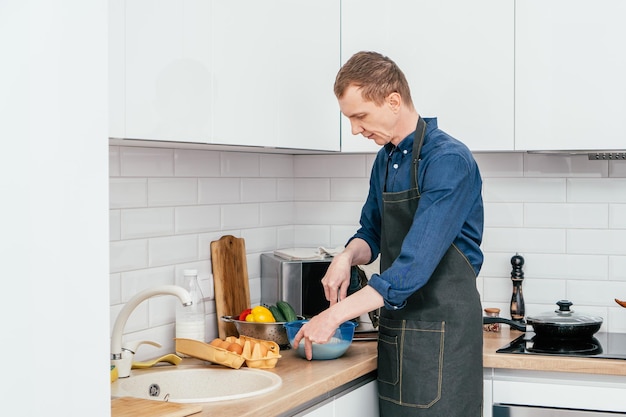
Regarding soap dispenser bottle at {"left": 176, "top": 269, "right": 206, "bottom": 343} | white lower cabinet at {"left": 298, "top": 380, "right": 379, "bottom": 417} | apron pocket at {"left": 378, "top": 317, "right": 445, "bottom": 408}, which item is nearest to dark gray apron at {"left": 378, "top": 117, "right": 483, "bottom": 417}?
apron pocket at {"left": 378, "top": 317, "right": 445, "bottom": 408}

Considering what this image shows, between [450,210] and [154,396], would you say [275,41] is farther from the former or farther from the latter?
[154,396]

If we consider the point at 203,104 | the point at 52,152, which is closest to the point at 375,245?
the point at 203,104

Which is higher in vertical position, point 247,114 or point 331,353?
point 247,114

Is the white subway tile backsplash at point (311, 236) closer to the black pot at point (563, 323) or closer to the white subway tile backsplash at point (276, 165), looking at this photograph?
the white subway tile backsplash at point (276, 165)

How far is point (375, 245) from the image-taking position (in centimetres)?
284

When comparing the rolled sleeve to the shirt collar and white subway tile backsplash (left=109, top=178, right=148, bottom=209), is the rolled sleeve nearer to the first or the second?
the shirt collar

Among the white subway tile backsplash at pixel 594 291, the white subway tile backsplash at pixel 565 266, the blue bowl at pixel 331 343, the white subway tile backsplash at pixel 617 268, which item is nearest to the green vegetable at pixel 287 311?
the blue bowl at pixel 331 343

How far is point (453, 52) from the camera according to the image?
303cm

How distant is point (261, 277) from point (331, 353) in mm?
743

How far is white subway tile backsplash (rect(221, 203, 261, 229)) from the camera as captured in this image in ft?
10.3

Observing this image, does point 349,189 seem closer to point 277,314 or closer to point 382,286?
point 277,314

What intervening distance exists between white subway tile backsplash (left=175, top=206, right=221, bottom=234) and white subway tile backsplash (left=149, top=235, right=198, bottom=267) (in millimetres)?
29

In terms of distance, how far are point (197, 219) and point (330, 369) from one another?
75 centimetres

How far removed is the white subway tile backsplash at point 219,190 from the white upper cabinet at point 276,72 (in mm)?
359
